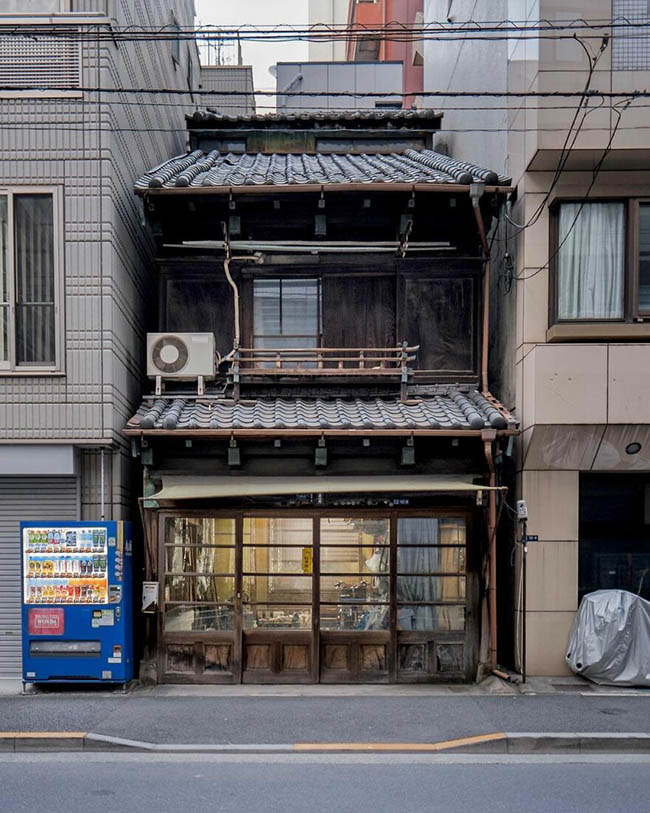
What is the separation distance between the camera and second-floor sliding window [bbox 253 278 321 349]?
42.4ft

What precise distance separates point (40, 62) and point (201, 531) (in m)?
7.23

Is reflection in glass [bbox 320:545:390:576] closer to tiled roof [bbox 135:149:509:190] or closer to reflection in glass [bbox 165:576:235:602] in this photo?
reflection in glass [bbox 165:576:235:602]

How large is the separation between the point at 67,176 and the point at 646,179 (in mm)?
8338

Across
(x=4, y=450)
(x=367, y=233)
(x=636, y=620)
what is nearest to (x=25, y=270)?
(x=4, y=450)

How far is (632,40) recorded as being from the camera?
11.0 meters

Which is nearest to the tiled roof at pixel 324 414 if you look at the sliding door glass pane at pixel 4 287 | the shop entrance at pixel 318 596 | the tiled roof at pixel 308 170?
the shop entrance at pixel 318 596

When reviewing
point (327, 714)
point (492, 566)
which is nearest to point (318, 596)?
point (327, 714)

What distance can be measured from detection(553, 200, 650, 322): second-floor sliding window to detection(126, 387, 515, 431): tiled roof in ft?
6.44

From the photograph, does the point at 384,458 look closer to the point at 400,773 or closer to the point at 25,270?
the point at 400,773

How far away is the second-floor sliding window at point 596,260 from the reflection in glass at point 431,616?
4637 mm

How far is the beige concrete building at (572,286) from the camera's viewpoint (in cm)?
1095

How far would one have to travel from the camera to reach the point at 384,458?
11.7m

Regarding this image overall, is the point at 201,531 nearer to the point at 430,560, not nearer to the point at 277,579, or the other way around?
the point at 277,579

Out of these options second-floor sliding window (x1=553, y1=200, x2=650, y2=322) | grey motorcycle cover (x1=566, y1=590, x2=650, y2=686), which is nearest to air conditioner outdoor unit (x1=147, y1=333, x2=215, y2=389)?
second-floor sliding window (x1=553, y1=200, x2=650, y2=322)
